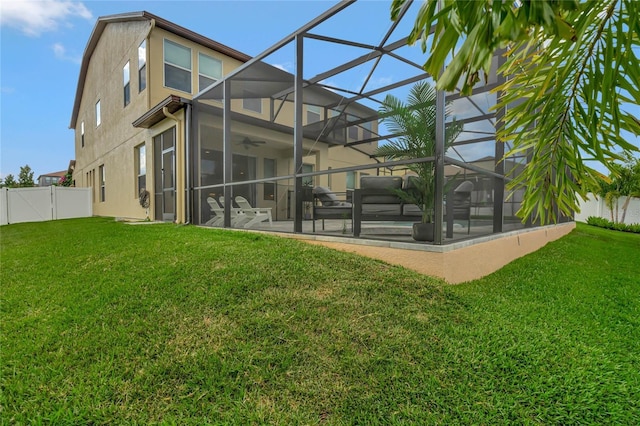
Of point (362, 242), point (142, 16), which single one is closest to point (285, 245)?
point (362, 242)

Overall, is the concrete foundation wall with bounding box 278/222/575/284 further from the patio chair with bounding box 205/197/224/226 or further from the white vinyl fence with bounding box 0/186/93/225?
the white vinyl fence with bounding box 0/186/93/225

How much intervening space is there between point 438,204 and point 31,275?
5.51 metres

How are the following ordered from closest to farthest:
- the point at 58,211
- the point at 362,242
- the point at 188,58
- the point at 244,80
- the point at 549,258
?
the point at 362,242 → the point at 549,258 → the point at 244,80 → the point at 188,58 → the point at 58,211

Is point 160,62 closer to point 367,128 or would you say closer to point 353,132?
point 353,132

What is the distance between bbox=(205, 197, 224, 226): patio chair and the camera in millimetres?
7365

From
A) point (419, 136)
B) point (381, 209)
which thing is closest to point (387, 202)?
point (381, 209)

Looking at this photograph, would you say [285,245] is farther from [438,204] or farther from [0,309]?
[0,309]

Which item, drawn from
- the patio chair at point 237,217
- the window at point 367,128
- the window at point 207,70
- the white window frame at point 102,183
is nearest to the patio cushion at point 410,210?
the patio chair at point 237,217

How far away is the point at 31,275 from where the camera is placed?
4.20 meters

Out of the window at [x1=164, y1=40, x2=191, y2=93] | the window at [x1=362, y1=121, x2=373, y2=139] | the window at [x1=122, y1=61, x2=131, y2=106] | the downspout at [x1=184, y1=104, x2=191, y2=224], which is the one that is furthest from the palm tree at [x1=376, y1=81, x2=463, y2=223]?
the window at [x1=122, y1=61, x2=131, y2=106]

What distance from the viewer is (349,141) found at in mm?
10641

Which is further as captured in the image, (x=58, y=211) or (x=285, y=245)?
(x=58, y=211)

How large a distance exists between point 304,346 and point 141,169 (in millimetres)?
10903

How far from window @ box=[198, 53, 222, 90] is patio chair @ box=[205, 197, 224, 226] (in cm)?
501
